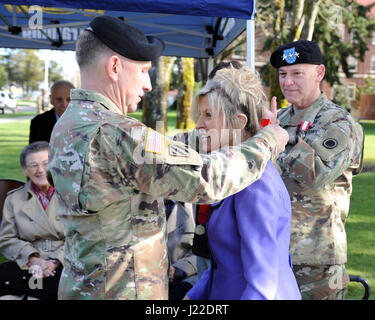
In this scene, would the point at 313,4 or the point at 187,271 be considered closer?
the point at 187,271

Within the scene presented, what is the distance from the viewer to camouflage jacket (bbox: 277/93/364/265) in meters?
2.46

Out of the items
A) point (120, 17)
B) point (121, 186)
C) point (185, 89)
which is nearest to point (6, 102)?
point (185, 89)

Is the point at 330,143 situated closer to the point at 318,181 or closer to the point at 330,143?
the point at 330,143

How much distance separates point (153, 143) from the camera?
59.8 inches

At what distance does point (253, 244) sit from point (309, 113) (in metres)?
1.47

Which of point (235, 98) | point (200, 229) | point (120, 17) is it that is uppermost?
point (120, 17)

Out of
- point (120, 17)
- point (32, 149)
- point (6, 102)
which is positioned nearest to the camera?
point (32, 149)

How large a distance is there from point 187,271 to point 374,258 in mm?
2955

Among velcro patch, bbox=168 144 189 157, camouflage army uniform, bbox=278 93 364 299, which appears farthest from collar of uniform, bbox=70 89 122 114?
camouflage army uniform, bbox=278 93 364 299

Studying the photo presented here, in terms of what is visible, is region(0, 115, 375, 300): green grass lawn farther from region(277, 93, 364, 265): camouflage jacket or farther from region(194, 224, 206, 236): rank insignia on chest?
region(194, 224, 206, 236): rank insignia on chest

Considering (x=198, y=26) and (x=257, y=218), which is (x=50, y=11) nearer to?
(x=198, y=26)

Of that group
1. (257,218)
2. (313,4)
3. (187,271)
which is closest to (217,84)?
(257,218)

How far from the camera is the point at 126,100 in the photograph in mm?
1752

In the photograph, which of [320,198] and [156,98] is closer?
[320,198]
